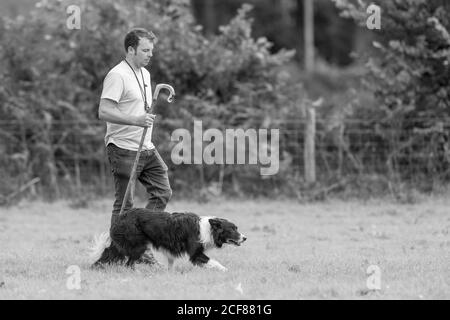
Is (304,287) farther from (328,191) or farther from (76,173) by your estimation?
(76,173)

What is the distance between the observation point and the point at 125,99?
7.45 m

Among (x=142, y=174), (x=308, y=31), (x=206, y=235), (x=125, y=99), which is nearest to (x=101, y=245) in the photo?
(x=142, y=174)

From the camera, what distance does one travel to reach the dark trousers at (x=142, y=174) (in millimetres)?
7598

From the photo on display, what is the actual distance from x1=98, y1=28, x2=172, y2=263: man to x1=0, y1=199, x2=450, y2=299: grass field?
79cm

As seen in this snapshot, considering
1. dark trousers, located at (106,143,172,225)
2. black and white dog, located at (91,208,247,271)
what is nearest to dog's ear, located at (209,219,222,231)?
black and white dog, located at (91,208,247,271)

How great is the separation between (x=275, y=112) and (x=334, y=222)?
311cm

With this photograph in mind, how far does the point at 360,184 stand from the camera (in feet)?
42.9

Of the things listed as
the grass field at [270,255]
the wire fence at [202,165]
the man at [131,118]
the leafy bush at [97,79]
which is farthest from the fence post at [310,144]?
the man at [131,118]

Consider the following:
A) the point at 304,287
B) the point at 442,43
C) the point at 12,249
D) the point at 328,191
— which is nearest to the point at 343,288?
the point at 304,287

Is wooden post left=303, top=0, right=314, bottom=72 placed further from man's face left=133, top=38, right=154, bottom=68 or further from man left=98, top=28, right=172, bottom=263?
man's face left=133, top=38, right=154, bottom=68

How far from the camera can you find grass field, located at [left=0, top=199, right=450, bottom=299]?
20.7ft

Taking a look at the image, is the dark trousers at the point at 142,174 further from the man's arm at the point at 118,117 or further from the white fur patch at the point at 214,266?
the white fur patch at the point at 214,266

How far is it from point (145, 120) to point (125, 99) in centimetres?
38

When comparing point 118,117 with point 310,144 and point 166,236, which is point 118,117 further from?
point 310,144
